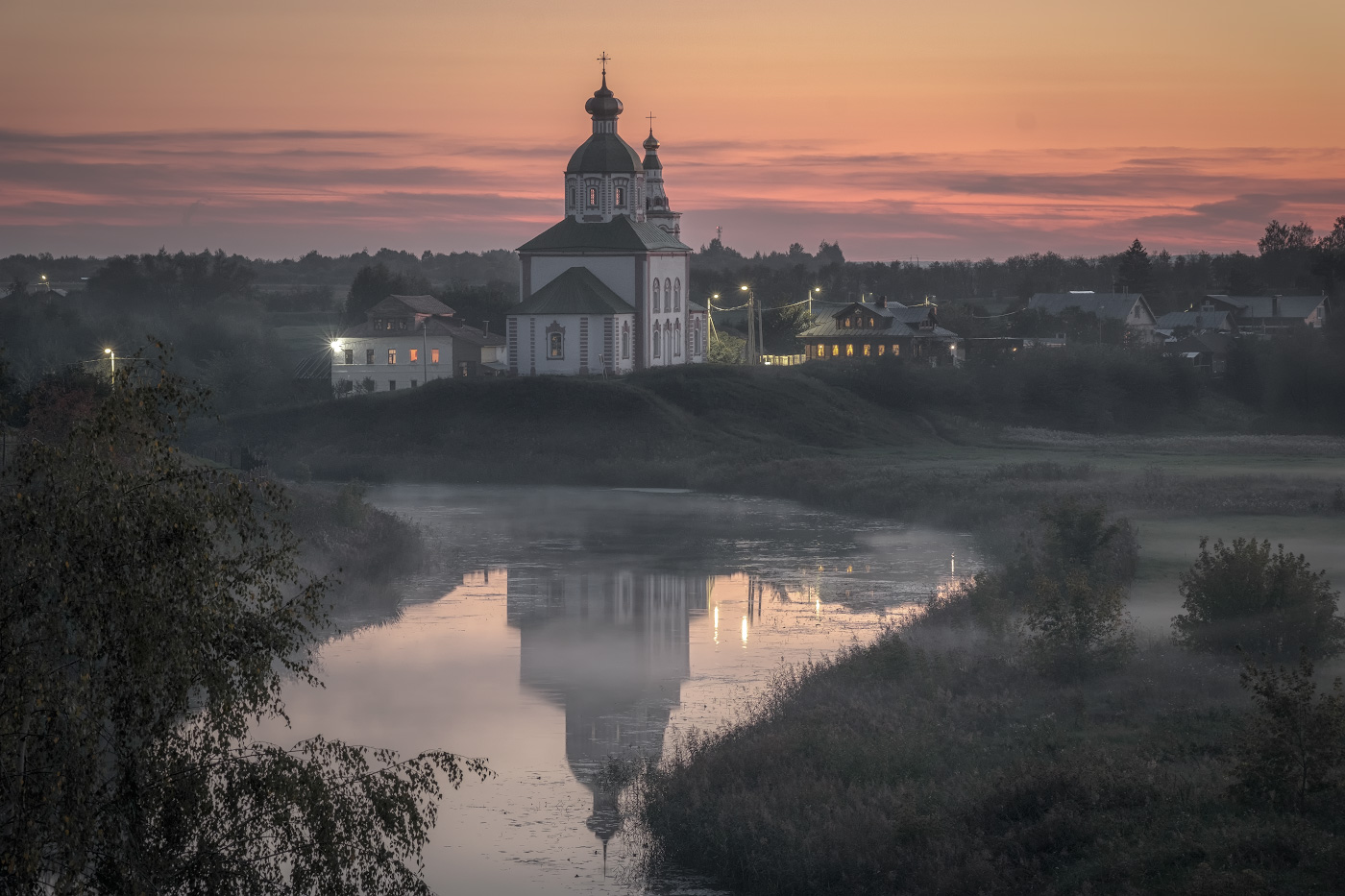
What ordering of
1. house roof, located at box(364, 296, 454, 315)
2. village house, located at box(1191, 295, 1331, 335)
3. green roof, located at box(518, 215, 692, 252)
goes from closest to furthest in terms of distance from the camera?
green roof, located at box(518, 215, 692, 252)
house roof, located at box(364, 296, 454, 315)
village house, located at box(1191, 295, 1331, 335)

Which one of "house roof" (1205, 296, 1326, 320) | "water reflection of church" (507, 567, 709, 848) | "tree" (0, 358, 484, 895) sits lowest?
"water reflection of church" (507, 567, 709, 848)

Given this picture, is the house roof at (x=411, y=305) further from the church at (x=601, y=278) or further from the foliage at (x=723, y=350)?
the foliage at (x=723, y=350)

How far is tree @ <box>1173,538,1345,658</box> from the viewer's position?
85.7 feet

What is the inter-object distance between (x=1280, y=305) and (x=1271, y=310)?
0.85 metres

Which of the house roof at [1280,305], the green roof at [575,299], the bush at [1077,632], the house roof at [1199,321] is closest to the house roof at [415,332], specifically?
the green roof at [575,299]

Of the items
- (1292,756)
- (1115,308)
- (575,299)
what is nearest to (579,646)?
(1292,756)

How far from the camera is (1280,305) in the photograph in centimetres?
13738

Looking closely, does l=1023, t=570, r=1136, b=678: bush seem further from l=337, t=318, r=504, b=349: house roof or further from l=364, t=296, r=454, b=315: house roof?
l=364, t=296, r=454, b=315: house roof

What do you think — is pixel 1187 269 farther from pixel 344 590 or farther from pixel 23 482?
pixel 23 482

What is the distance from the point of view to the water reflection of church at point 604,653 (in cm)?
2527

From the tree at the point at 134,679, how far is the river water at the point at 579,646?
693 cm

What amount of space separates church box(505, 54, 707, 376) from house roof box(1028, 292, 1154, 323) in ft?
183

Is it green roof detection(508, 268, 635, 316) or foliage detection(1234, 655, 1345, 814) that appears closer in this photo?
foliage detection(1234, 655, 1345, 814)

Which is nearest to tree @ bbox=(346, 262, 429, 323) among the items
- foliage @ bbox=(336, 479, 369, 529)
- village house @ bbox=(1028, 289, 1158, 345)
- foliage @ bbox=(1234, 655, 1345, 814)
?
village house @ bbox=(1028, 289, 1158, 345)
